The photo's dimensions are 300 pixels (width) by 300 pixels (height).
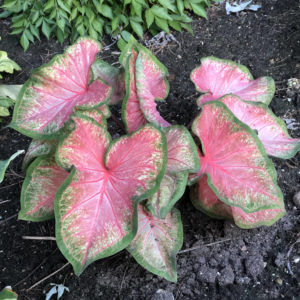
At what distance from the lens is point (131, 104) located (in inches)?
53.8

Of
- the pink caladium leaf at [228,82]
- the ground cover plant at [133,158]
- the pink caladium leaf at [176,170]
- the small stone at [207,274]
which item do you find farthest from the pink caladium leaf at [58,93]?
the small stone at [207,274]

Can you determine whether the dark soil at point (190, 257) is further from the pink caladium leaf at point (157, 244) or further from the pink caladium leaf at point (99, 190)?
the pink caladium leaf at point (99, 190)

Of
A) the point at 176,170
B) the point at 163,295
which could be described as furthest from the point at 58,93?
the point at 163,295

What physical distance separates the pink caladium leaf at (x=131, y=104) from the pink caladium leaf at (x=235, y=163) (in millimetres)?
238

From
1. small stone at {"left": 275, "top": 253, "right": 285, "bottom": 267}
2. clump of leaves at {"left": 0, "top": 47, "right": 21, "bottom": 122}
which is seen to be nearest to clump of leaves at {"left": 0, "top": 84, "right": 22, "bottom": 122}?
clump of leaves at {"left": 0, "top": 47, "right": 21, "bottom": 122}

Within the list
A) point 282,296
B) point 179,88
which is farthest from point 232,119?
point 179,88

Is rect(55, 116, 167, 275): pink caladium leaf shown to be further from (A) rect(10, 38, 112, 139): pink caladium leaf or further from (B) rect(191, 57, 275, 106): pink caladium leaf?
(B) rect(191, 57, 275, 106): pink caladium leaf

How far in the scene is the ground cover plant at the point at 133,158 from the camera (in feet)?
3.84

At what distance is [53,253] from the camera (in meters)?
1.64

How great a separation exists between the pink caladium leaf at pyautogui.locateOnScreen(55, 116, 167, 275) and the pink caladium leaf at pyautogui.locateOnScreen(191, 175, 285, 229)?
13.6 inches

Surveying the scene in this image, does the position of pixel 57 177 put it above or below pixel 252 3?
above

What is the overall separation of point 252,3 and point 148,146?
6.26 feet

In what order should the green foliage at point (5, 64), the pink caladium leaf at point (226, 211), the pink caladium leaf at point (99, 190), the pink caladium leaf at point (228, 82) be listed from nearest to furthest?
the pink caladium leaf at point (99, 190)
the pink caladium leaf at point (226, 211)
the pink caladium leaf at point (228, 82)
the green foliage at point (5, 64)

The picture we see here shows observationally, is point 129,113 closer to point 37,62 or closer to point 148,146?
point 148,146
